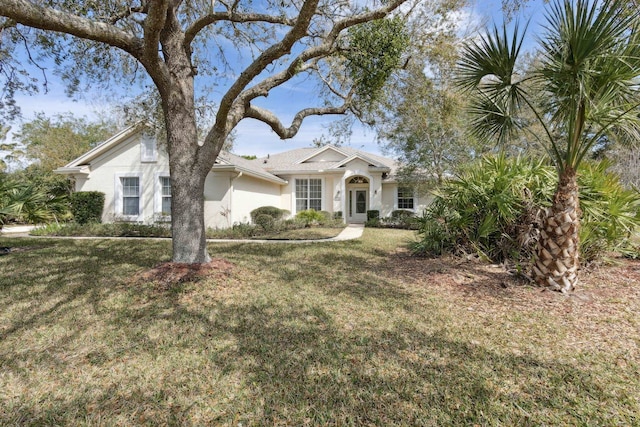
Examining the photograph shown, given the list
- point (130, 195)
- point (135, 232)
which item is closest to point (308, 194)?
point (130, 195)

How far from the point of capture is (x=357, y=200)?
22.5 m

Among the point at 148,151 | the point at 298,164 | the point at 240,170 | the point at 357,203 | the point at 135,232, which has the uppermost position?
the point at 298,164

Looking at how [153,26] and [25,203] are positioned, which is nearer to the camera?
[153,26]

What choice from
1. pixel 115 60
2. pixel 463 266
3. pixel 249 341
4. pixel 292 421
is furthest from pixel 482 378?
pixel 115 60

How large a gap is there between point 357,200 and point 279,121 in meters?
15.7

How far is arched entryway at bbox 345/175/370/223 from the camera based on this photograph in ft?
71.9

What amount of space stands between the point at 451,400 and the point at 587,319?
3.22 m

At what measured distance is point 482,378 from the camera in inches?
118

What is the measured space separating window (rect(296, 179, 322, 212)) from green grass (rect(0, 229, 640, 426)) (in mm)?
14207

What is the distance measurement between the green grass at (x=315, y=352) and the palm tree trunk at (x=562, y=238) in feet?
1.31

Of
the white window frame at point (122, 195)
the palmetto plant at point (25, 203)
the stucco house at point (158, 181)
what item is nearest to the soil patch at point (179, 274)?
the palmetto plant at point (25, 203)

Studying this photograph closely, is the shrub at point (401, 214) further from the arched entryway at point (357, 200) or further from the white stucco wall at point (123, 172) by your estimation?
the white stucco wall at point (123, 172)

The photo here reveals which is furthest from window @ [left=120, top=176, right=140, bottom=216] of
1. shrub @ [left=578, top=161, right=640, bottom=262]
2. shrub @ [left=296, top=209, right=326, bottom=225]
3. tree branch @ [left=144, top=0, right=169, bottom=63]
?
shrub @ [left=578, top=161, right=640, bottom=262]

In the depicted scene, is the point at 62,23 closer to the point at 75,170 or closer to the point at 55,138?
the point at 75,170
